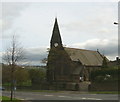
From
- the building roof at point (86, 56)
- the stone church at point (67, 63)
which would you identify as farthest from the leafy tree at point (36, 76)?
the building roof at point (86, 56)

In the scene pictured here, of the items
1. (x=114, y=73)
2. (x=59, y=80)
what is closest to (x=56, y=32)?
(x=59, y=80)

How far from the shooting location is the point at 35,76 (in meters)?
70.6

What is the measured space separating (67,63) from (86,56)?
41.8 feet

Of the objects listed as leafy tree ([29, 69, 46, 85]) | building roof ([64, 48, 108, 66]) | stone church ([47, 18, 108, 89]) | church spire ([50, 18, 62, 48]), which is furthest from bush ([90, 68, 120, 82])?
church spire ([50, 18, 62, 48])

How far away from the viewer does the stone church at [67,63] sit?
218ft

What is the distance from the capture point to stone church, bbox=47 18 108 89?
66425 mm

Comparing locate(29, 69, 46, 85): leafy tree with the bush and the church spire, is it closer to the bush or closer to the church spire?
the church spire

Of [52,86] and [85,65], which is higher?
[85,65]

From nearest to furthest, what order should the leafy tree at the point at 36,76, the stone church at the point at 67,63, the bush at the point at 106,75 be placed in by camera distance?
the bush at the point at 106,75
the leafy tree at the point at 36,76
the stone church at the point at 67,63

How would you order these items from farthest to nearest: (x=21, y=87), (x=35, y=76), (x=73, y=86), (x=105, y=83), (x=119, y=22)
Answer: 1. (x=35, y=76)
2. (x=21, y=87)
3. (x=73, y=86)
4. (x=105, y=83)
5. (x=119, y=22)

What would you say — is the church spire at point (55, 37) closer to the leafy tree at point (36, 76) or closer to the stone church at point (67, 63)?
the stone church at point (67, 63)

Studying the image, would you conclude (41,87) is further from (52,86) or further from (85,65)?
(85,65)

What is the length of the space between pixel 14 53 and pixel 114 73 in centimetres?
3143

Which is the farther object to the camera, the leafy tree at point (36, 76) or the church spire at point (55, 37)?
the church spire at point (55, 37)
